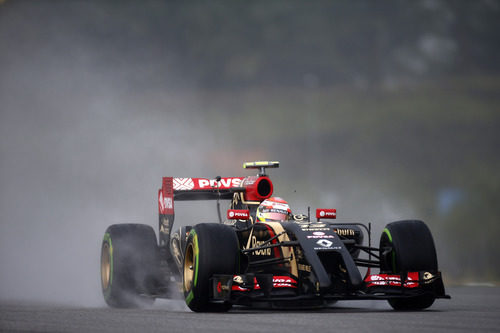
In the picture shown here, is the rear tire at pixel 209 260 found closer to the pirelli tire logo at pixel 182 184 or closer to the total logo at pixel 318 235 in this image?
the total logo at pixel 318 235

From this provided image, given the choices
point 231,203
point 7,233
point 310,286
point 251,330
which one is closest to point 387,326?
point 251,330

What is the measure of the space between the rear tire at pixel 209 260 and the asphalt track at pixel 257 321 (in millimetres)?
275

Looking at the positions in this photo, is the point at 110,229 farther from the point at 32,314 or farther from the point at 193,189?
the point at 32,314

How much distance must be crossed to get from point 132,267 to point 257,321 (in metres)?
5.86

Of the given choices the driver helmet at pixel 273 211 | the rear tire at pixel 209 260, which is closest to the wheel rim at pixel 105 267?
the driver helmet at pixel 273 211

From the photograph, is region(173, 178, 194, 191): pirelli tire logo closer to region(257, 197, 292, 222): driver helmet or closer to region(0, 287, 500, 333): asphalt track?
region(257, 197, 292, 222): driver helmet

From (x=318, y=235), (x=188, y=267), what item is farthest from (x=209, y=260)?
(x=318, y=235)

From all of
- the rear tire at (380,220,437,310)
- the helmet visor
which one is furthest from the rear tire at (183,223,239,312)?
the rear tire at (380,220,437,310)

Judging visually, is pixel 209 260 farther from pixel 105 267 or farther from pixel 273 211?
pixel 105 267

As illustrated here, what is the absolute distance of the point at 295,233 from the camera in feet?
45.1

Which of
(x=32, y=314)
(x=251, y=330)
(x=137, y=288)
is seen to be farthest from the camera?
(x=137, y=288)

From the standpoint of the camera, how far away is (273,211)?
15750 millimetres

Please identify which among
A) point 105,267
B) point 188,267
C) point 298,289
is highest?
point 188,267

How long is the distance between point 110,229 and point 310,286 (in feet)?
17.7
